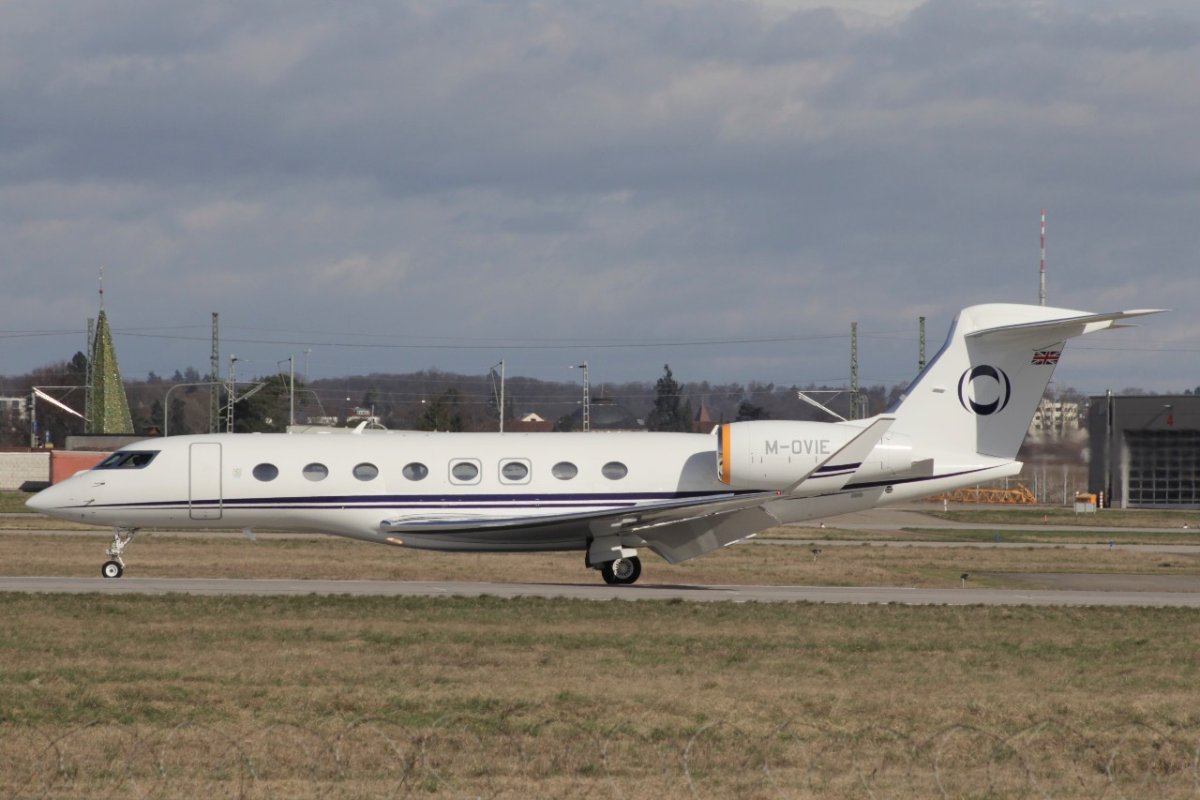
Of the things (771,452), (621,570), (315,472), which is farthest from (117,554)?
(771,452)

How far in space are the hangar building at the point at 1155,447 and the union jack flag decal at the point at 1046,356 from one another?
24018mm

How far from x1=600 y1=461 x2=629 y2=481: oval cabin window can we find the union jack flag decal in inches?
329

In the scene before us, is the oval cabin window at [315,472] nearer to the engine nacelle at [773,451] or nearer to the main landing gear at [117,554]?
the main landing gear at [117,554]

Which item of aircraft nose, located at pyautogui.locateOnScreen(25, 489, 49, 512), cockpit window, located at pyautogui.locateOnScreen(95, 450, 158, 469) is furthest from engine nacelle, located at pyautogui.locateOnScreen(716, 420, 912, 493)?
aircraft nose, located at pyautogui.locateOnScreen(25, 489, 49, 512)

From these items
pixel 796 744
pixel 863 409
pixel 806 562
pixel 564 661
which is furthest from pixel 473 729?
pixel 863 409

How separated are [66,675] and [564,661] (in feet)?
19.4

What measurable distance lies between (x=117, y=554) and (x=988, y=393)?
17425mm

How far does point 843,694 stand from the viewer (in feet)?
53.6

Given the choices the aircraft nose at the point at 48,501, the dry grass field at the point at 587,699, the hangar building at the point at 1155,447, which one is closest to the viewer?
the dry grass field at the point at 587,699

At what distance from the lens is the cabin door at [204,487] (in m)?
28.2

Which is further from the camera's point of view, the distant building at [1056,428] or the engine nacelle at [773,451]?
the distant building at [1056,428]

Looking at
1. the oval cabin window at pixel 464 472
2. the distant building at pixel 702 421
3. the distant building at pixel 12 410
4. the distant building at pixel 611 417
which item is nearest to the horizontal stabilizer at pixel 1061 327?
the oval cabin window at pixel 464 472

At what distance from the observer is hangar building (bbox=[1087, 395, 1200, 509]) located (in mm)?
56594

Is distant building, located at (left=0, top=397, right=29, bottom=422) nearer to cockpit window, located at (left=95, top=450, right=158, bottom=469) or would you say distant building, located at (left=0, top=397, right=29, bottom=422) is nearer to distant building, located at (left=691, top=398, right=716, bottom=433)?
distant building, located at (left=691, top=398, right=716, bottom=433)
